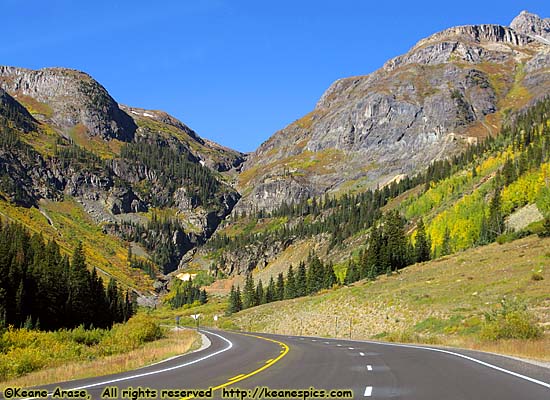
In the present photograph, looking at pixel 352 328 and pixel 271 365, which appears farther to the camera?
pixel 352 328

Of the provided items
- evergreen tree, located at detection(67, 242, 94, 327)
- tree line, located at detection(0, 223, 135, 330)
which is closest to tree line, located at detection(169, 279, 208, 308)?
tree line, located at detection(0, 223, 135, 330)

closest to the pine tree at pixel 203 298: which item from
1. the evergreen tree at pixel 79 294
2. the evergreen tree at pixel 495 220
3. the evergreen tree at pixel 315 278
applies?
the evergreen tree at pixel 315 278

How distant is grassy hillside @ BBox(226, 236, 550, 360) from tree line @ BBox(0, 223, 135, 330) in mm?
30419

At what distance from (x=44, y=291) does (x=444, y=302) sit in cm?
5940

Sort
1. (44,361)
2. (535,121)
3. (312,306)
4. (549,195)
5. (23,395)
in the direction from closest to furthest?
(23,395)
(44,361)
(312,306)
(549,195)
(535,121)

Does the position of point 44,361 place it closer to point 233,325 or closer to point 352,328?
point 352,328

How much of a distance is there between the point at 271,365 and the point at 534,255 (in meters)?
49.8

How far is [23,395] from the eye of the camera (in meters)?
13.3

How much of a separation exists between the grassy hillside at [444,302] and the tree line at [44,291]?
30.4 metres

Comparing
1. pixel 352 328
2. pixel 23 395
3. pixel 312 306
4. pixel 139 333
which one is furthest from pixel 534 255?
pixel 23 395

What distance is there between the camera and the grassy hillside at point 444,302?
3903cm

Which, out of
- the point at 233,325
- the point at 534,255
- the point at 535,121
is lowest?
the point at 233,325

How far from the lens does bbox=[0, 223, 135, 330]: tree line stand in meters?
73.4

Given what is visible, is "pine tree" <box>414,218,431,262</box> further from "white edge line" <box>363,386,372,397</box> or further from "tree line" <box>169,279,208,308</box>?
"tree line" <box>169,279,208,308</box>
